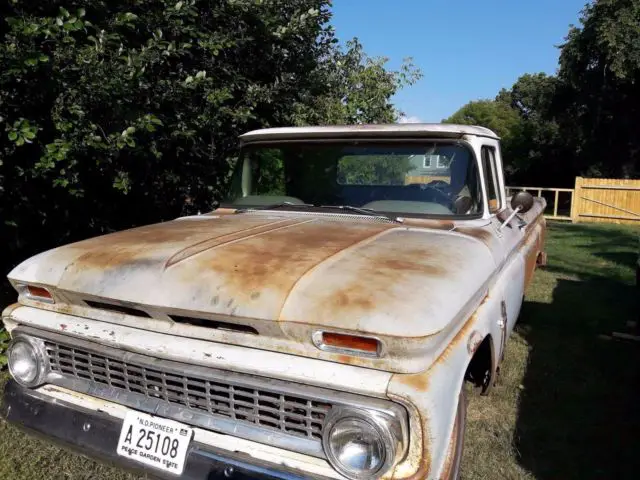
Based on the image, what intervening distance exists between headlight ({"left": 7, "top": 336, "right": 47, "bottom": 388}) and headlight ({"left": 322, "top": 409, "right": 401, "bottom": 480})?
1462 mm

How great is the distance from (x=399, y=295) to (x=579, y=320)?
14.9 feet

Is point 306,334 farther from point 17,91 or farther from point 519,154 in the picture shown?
point 519,154

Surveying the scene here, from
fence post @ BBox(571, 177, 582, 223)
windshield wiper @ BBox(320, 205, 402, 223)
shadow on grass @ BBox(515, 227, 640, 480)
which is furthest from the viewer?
fence post @ BBox(571, 177, 582, 223)

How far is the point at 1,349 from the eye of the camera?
11.8ft

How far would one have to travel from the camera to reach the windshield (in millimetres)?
3338

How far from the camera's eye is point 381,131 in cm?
348

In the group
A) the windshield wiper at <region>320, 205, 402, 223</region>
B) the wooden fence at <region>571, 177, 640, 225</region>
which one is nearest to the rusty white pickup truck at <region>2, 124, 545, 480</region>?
the windshield wiper at <region>320, 205, 402, 223</region>

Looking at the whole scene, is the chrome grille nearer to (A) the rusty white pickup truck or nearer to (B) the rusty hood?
(A) the rusty white pickup truck

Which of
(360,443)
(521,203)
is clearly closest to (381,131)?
(521,203)

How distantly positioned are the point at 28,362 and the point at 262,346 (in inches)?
50.1

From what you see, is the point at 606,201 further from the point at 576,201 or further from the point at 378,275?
the point at 378,275

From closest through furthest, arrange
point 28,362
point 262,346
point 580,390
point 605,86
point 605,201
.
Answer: point 262,346 < point 28,362 < point 580,390 < point 605,201 < point 605,86

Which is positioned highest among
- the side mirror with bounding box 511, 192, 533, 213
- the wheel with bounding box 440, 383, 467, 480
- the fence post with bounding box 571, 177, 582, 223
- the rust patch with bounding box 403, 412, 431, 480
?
the side mirror with bounding box 511, 192, 533, 213

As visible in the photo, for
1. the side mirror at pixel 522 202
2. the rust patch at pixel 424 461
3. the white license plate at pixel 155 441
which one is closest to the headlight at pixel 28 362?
the white license plate at pixel 155 441
